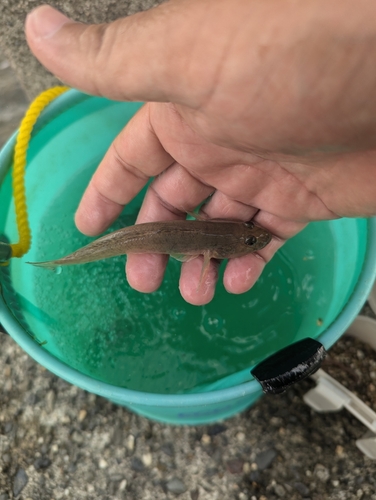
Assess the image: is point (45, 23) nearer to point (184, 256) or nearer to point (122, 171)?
point (122, 171)

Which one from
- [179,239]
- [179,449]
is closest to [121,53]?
[179,239]

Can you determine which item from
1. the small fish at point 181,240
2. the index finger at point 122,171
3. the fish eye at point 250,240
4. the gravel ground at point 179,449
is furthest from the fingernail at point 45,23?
the gravel ground at point 179,449

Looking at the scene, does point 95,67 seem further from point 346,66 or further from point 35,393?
point 35,393

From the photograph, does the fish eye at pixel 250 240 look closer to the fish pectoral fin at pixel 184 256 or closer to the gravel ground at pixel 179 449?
the fish pectoral fin at pixel 184 256

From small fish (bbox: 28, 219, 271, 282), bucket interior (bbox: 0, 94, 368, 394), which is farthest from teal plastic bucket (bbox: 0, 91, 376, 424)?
small fish (bbox: 28, 219, 271, 282)

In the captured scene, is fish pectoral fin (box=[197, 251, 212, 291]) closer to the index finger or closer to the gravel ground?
the index finger
